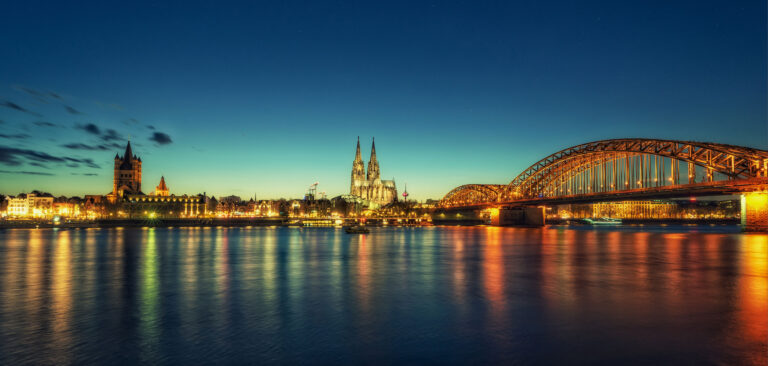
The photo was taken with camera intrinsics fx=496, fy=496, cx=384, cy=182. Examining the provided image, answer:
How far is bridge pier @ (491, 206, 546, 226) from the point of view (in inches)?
4683

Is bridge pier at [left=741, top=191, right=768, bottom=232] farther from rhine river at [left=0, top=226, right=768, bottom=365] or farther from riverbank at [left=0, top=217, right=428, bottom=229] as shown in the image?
riverbank at [left=0, top=217, right=428, bottom=229]

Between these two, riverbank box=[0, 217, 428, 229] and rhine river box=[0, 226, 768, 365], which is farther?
riverbank box=[0, 217, 428, 229]

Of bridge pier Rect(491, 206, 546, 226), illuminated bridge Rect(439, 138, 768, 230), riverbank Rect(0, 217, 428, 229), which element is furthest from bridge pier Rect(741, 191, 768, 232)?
riverbank Rect(0, 217, 428, 229)

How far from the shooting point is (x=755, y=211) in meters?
63.7

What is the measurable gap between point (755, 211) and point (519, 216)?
198ft

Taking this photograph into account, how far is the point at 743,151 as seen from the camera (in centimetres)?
6297

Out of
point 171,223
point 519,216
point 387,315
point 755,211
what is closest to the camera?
point 387,315

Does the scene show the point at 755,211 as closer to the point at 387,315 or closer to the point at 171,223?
the point at 387,315

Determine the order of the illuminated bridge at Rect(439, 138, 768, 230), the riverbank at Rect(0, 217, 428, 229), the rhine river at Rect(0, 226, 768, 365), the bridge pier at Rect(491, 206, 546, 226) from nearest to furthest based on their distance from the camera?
1. the rhine river at Rect(0, 226, 768, 365)
2. the illuminated bridge at Rect(439, 138, 768, 230)
3. the bridge pier at Rect(491, 206, 546, 226)
4. the riverbank at Rect(0, 217, 428, 229)

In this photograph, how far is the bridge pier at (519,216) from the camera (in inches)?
4683

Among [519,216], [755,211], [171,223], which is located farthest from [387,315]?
[171,223]

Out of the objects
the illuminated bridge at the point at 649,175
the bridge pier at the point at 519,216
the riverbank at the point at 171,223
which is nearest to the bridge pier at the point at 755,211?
the illuminated bridge at the point at 649,175

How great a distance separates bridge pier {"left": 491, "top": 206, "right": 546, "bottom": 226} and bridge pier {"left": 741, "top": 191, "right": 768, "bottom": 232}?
54048mm

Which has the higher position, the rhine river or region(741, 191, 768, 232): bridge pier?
region(741, 191, 768, 232): bridge pier
